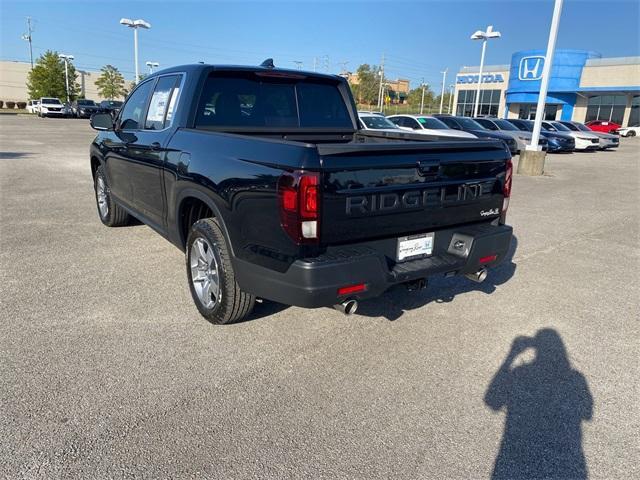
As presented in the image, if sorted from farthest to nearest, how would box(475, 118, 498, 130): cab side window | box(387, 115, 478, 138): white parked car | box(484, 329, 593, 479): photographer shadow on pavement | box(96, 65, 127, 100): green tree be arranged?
box(96, 65, 127, 100): green tree → box(475, 118, 498, 130): cab side window → box(387, 115, 478, 138): white parked car → box(484, 329, 593, 479): photographer shadow on pavement

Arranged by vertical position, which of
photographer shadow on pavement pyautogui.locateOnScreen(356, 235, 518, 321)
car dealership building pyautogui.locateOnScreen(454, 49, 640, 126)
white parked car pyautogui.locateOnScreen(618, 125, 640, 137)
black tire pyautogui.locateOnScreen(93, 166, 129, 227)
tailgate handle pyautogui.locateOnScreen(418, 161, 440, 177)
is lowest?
photographer shadow on pavement pyautogui.locateOnScreen(356, 235, 518, 321)

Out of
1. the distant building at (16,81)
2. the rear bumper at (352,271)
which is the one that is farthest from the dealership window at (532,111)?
the distant building at (16,81)

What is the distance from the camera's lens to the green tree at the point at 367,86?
4432 inches

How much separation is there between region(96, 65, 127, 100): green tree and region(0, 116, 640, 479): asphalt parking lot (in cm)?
8180

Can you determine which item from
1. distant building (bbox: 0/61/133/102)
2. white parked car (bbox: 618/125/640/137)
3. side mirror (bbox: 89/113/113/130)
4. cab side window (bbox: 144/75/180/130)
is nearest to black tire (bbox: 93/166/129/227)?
side mirror (bbox: 89/113/113/130)

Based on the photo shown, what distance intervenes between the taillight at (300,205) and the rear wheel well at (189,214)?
1239 millimetres

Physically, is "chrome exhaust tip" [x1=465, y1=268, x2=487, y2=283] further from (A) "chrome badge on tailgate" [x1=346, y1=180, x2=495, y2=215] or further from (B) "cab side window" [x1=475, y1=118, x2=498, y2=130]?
(B) "cab side window" [x1=475, y1=118, x2=498, y2=130]

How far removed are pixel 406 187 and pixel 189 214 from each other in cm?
187

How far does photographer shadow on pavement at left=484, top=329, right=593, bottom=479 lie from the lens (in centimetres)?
237

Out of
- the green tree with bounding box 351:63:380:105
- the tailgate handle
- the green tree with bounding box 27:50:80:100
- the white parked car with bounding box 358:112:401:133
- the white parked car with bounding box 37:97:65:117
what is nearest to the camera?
the tailgate handle

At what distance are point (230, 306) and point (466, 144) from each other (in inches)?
79.6

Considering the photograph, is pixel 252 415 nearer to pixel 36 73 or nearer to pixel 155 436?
pixel 155 436

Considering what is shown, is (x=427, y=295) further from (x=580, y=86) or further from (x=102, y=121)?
(x=580, y=86)

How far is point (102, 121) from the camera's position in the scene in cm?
543
